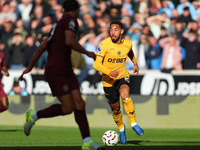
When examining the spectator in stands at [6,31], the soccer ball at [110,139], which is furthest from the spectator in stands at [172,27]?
the soccer ball at [110,139]

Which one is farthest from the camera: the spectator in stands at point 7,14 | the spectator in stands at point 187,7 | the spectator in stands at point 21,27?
the spectator in stands at point 7,14

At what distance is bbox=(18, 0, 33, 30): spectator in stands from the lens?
44.6ft

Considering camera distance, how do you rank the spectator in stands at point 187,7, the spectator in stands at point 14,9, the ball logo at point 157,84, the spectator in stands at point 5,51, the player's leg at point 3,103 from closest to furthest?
the player's leg at point 3,103, the ball logo at point 157,84, the spectator in stands at point 5,51, the spectator in stands at point 187,7, the spectator in stands at point 14,9

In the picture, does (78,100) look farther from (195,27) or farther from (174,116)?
(195,27)

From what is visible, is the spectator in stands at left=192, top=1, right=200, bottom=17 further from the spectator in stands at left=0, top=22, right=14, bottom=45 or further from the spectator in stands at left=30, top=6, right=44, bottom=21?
the spectator in stands at left=0, top=22, right=14, bottom=45

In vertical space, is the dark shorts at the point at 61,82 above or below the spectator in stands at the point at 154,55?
above

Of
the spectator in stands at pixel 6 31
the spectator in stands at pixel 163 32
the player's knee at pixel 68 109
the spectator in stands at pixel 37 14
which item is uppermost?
the spectator in stands at pixel 37 14

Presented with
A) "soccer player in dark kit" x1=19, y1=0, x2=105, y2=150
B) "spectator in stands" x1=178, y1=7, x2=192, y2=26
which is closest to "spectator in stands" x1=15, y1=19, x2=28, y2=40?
"spectator in stands" x1=178, y1=7, x2=192, y2=26

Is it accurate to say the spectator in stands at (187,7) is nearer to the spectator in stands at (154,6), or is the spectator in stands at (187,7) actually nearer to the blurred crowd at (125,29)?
the blurred crowd at (125,29)

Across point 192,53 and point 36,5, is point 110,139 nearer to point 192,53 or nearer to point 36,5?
point 192,53

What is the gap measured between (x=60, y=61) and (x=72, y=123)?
625cm

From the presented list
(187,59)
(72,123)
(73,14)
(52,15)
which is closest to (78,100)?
(73,14)

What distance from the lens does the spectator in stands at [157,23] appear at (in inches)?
500

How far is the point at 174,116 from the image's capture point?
11.4 meters
